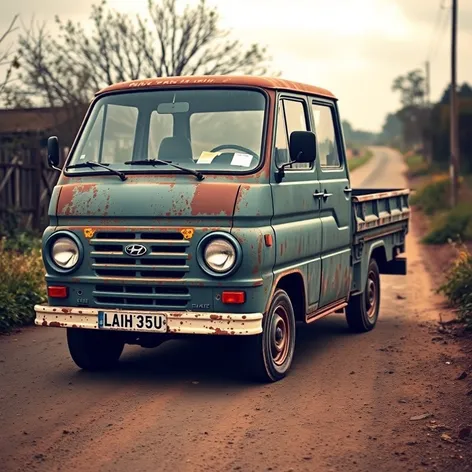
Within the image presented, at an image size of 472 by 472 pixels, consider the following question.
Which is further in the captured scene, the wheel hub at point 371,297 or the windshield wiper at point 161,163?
the wheel hub at point 371,297

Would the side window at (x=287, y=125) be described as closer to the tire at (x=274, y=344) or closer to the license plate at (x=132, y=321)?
the tire at (x=274, y=344)

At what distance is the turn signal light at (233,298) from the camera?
674 centimetres

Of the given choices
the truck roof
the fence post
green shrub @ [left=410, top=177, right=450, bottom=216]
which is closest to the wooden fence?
the fence post

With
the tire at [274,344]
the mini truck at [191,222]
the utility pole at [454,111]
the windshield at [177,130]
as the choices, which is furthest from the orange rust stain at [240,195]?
the utility pole at [454,111]

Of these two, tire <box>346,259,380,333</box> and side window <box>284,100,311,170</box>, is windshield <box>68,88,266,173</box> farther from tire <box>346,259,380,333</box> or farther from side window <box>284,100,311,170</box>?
tire <box>346,259,380,333</box>

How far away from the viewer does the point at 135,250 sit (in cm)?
694

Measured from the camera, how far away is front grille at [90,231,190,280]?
22.5 ft

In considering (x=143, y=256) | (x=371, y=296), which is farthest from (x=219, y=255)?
(x=371, y=296)

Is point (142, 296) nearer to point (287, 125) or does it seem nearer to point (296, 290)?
point (296, 290)

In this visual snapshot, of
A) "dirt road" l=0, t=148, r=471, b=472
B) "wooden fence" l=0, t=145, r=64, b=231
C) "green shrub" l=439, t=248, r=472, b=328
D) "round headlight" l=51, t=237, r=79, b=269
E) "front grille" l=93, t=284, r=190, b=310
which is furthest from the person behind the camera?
"wooden fence" l=0, t=145, r=64, b=231

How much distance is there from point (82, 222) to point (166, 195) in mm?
691

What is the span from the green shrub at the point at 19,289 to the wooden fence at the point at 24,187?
4.42 meters

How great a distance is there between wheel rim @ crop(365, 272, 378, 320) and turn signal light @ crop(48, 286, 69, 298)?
3743 millimetres

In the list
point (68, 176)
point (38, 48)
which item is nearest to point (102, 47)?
point (38, 48)
